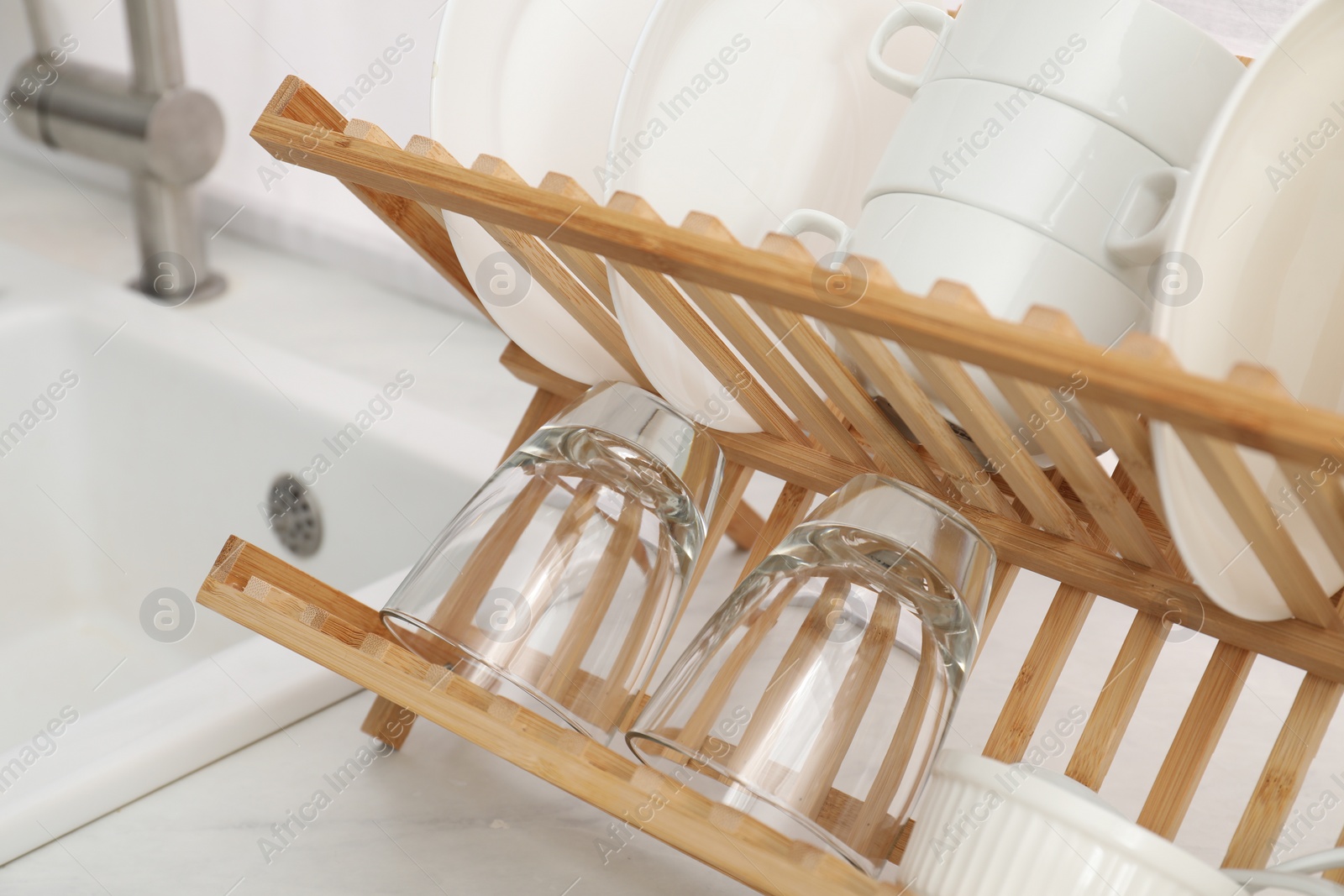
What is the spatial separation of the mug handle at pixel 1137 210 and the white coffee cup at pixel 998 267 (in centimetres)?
1

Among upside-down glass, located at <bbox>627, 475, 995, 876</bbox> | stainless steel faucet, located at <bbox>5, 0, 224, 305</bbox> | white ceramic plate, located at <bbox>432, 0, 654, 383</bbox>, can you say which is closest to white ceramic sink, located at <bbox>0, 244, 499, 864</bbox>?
stainless steel faucet, located at <bbox>5, 0, 224, 305</bbox>

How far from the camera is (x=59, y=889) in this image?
621mm

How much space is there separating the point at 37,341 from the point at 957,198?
3.39 ft

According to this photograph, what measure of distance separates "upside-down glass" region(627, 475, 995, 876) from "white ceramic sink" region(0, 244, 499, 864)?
0.51m

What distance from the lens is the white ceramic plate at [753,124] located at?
593 millimetres

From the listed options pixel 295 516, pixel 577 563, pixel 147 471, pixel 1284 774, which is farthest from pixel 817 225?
pixel 147 471

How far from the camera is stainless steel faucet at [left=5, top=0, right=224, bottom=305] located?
120cm

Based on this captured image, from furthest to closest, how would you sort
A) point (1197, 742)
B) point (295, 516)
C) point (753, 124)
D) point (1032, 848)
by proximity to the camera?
point (295, 516) < point (753, 124) < point (1197, 742) < point (1032, 848)

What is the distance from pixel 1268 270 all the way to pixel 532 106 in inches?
16.0

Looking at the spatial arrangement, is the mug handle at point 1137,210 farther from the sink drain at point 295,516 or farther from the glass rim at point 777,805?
the sink drain at point 295,516

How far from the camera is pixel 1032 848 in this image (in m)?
0.40

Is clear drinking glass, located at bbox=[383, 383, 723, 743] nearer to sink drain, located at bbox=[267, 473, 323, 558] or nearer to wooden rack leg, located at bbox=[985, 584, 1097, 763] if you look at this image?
wooden rack leg, located at bbox=[985, 584, 1097, 763]

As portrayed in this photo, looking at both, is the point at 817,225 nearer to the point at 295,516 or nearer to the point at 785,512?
the point at 785,512

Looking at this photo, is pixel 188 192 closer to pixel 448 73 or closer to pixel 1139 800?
pixel 448 73
